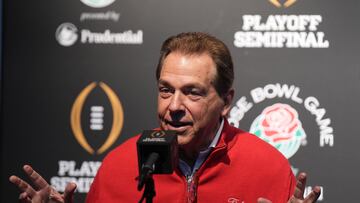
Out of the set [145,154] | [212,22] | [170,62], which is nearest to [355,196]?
[212,22]

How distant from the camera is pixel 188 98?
2211 mm

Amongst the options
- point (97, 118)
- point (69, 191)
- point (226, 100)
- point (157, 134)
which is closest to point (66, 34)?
point (97, 118)

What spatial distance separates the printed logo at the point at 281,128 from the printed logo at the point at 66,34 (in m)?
0.97

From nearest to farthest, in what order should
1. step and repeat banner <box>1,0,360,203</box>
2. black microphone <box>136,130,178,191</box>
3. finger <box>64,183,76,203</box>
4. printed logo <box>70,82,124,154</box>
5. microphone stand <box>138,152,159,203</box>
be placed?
microphone stand <box>138,152,159,203</box>, black microphone <box>136,130,178,191</box>, finger <box>64,183,76,203</box>, step and repeat banner <box>1,0,360,203</box>, printed logo <box>70,82,124,154</box>

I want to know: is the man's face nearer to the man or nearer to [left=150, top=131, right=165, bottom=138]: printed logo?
the man

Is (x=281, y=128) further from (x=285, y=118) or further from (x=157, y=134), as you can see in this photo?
(x=157, y=134)

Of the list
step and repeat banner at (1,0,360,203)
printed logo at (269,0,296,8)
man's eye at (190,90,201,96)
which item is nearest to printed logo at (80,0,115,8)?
step and repeat banner at (1,0,360,203)

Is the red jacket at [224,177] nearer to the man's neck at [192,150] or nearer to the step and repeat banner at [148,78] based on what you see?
the man's neck at [192,150]

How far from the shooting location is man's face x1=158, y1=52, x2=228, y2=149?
2178mm

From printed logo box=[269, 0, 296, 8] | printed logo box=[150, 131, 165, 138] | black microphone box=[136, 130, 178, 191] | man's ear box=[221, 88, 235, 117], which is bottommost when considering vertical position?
black microphone box=[136, 130, 178, 191]

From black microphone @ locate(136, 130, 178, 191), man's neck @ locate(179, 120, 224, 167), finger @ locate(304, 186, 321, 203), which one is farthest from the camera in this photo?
man's neck @ locate(179, 120, 224, 167)

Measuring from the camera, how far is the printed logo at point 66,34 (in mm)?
3262

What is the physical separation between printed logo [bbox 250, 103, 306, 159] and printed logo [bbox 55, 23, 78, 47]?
97 cm

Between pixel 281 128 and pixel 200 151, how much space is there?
88 cm
